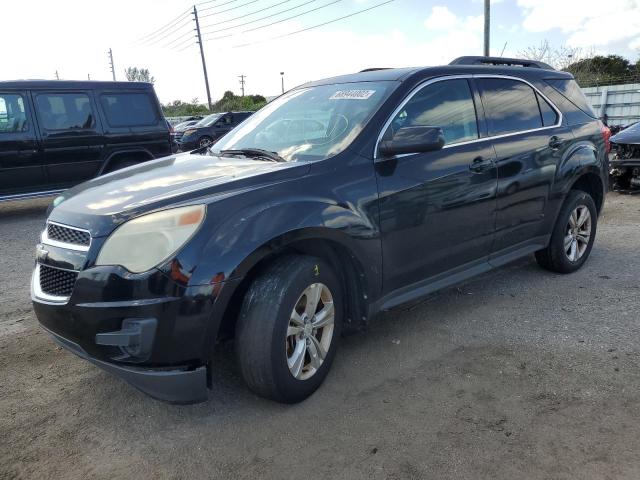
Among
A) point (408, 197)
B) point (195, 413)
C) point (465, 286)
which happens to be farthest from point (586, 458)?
point (465, 286)

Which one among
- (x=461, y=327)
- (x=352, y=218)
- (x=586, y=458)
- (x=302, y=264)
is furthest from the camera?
(x=461, y=327)

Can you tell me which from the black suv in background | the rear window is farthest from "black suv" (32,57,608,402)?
the black suv in background

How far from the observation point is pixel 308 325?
9.79 ft

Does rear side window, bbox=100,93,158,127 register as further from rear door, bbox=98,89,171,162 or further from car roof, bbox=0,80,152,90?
car roof, bbox=0,80,152,90

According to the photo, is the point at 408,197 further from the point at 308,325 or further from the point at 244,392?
the point at 244,392

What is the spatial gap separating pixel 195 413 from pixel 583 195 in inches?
155

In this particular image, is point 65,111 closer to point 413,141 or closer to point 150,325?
point 413,141

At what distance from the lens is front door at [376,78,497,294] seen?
3.37m

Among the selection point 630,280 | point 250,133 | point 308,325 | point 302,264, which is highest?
point 250,133

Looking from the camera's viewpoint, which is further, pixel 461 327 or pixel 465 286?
pixel 465 286

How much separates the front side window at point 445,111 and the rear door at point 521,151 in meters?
0.20

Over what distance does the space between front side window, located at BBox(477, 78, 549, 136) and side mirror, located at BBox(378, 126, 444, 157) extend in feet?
3.40

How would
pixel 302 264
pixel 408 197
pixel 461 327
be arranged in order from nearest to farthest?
pixel 302 264
pixel 408 197
pixel 461 327

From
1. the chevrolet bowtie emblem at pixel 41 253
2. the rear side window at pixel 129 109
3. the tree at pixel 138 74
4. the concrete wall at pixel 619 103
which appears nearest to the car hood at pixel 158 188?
the chevrolet bowtie emblem at pixel 41 253
